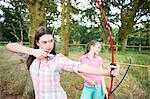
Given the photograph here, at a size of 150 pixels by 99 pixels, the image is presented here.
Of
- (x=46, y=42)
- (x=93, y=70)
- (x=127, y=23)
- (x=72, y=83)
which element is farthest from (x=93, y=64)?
(x=127, y=23)

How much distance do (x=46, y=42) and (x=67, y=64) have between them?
155 millimetres

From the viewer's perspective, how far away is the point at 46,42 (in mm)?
1511

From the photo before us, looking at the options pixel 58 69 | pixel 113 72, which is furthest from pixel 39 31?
pixel 113 72

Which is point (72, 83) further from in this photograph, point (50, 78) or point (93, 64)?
point (50, 78)

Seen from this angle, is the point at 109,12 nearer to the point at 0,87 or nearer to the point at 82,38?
the point at 82,38

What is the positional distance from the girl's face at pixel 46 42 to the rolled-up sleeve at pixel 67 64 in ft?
0.19

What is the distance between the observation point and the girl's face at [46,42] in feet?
4.92

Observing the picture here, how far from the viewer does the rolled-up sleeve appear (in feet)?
4.64

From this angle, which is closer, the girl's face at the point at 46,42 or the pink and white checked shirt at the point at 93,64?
the girl's face at the point at 46,42

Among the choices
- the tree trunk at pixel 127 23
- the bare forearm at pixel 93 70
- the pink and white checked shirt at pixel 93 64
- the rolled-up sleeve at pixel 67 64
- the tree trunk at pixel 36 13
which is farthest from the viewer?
the tree trunk at pixel 127 23

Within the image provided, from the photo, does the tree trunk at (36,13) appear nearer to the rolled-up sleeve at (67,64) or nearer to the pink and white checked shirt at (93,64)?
the pink and white checked shirt at (93,64)

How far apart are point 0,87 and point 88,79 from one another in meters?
3.32

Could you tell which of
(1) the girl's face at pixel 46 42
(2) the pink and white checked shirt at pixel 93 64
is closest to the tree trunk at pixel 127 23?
(2) the pink and white checked shirt at pixel 93 64

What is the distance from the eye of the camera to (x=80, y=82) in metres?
6.35
